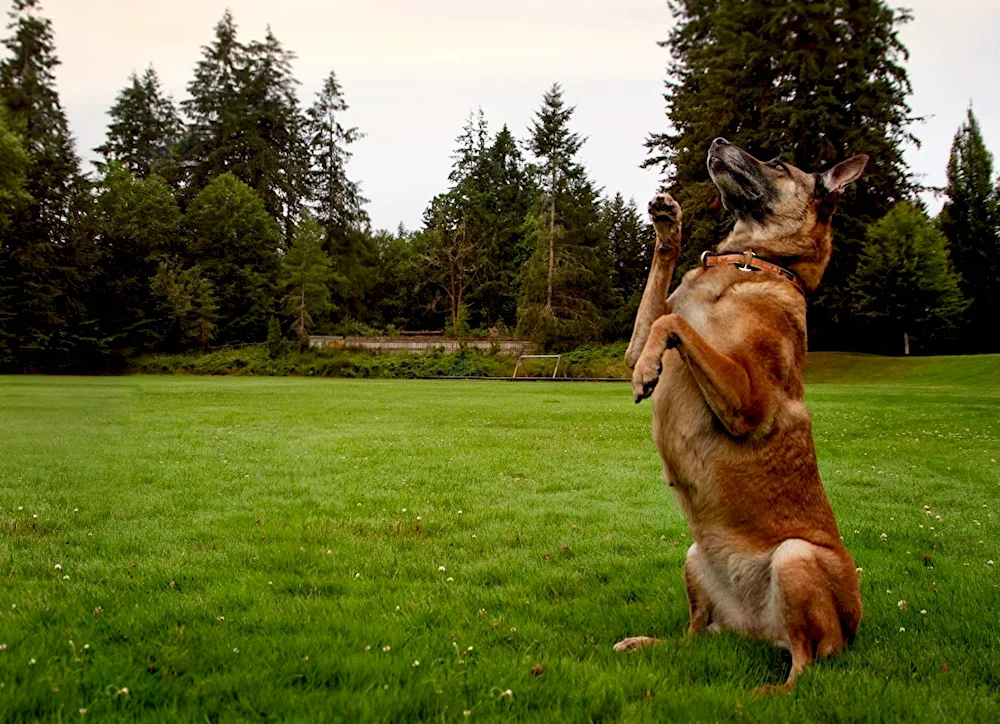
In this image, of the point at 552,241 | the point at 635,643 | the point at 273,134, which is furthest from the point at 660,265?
the point at 273,134

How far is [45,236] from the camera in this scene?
143 ft

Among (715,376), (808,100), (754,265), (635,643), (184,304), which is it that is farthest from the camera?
(184,304)

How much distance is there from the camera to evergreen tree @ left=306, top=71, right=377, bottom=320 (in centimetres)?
5994

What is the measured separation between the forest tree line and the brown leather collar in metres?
27.2

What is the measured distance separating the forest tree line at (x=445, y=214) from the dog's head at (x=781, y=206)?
27.0 meters

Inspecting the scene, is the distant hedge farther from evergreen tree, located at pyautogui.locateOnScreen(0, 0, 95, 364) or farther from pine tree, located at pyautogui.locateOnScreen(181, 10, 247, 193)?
pine tree, located at pyautogui.locateOnScreen(181, 10, 247, 193)

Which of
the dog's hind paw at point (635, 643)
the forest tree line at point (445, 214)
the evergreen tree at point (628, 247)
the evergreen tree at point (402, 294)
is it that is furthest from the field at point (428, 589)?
the evergreen tree at point (402, 294)

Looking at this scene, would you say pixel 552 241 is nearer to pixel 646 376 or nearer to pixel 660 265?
pixel 660 265

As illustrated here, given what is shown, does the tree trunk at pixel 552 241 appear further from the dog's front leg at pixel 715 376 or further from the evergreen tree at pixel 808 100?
the dog's front leg at pixel 715 376

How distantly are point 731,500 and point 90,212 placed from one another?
5274 centimetres

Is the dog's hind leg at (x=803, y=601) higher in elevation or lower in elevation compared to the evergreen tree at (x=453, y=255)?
lower

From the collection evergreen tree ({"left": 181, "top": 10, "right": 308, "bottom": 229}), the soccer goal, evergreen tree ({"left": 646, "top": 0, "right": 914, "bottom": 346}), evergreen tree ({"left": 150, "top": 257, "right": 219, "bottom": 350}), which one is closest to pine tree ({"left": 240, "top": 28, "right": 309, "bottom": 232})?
Answer: evergreen tree ({"left": 181, "top": 10, "right": 308, "bottom": 229})

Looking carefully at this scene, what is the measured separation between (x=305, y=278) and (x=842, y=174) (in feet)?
156

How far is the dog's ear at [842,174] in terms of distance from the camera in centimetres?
376
